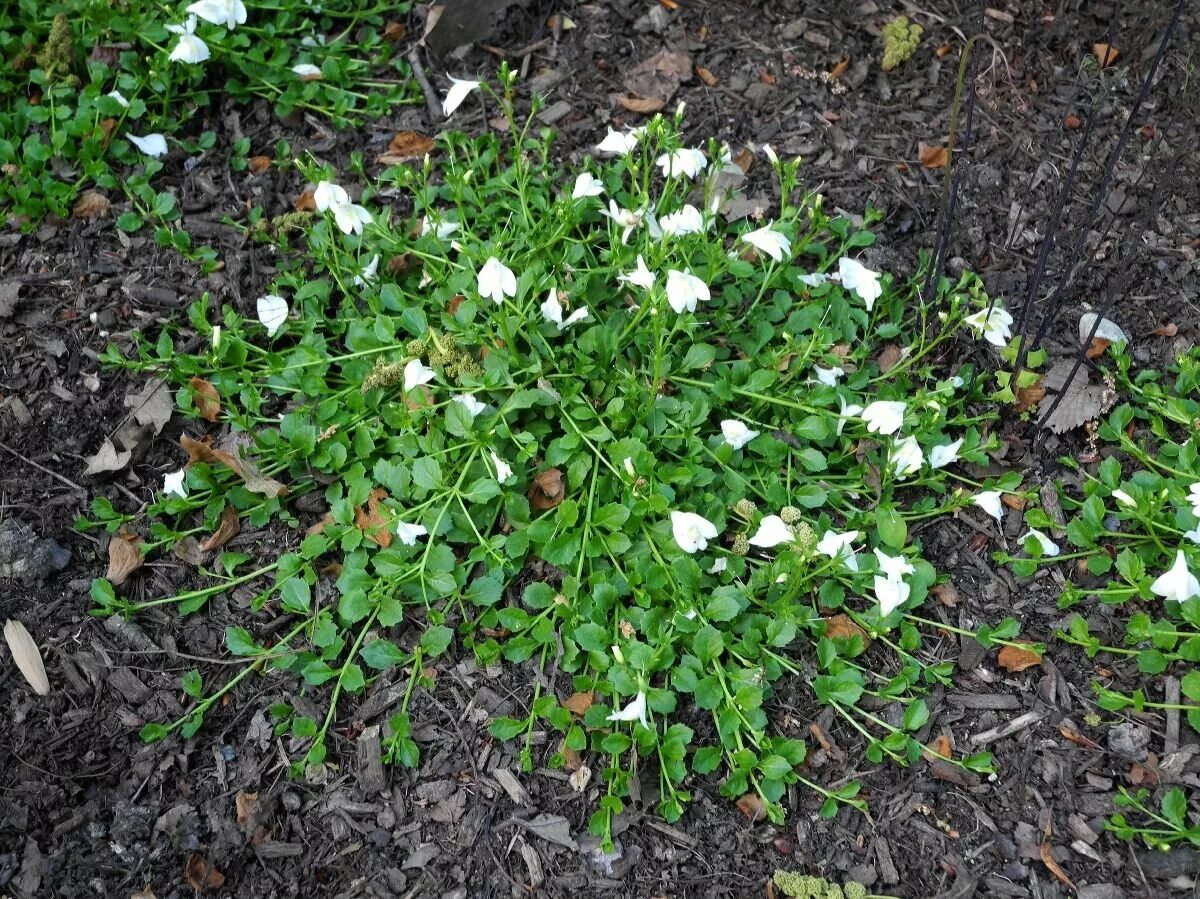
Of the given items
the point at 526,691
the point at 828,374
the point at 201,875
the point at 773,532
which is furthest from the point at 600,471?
the point at 201,875

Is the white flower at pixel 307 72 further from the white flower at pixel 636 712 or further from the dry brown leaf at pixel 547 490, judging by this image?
the white flower at pixel 636 712

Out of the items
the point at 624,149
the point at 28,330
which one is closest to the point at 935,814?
the point at 624,149

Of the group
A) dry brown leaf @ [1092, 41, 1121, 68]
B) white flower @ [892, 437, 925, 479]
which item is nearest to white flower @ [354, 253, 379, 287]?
white flower @ [892, 437, 925, 479]

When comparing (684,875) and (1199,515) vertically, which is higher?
(1199,515)

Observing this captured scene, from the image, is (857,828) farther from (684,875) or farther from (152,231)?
(152,231)

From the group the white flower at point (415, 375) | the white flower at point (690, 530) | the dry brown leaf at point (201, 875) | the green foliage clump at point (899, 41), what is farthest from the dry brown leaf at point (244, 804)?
the green foliage clump at point (899, 41)

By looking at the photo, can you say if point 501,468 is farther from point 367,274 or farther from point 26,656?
point 26,656
